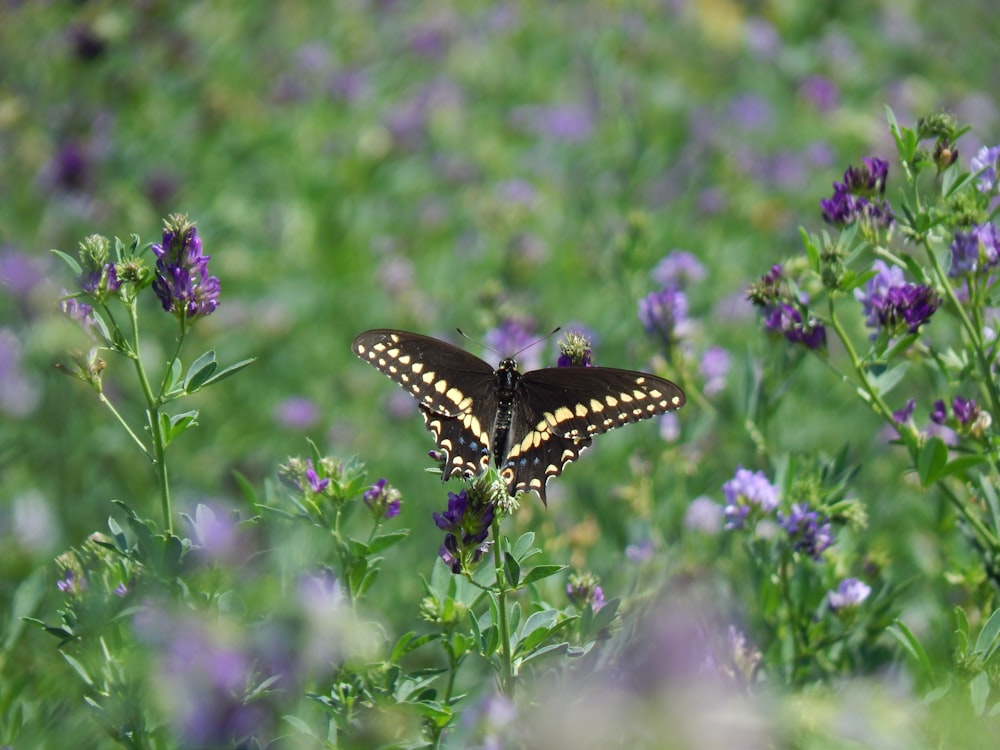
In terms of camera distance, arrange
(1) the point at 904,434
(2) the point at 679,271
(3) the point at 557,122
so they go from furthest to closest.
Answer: (3) the point at 557,122, (2) the point at 679,271, (1) the point at 904,434

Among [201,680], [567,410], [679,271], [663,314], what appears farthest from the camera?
[679,271]

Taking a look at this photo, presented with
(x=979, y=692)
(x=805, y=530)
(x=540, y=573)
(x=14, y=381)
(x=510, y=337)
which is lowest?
(x=979, y=692)

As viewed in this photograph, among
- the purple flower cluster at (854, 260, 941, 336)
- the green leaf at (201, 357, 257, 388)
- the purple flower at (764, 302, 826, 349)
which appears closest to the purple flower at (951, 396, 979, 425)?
the purple flower cluster at (854, 260, 941, 336)

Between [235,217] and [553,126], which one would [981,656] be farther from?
[553,126]

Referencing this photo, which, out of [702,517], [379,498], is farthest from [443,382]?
[702,517]

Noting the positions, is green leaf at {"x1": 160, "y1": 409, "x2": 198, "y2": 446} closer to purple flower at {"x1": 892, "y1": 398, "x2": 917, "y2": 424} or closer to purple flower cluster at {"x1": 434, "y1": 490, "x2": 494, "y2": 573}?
purple flower cluster at {"x1": 434, "y1": 490, "x2": 494, "y2": 573}

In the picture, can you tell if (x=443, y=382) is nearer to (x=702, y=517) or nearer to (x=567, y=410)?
(x=567, y=410)

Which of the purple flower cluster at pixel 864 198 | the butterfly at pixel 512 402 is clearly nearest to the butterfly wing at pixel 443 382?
the butterfly at pixel 512 402
